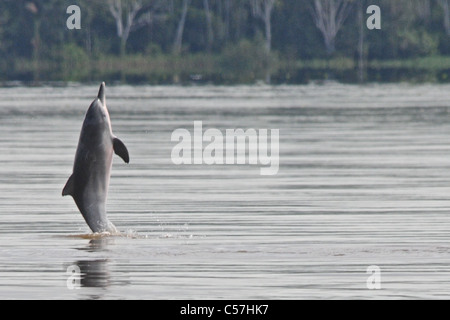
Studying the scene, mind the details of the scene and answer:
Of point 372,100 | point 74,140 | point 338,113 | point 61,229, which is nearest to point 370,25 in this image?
point 372,100

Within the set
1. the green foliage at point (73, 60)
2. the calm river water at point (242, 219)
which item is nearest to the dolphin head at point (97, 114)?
the calm river water at point (242, 219)

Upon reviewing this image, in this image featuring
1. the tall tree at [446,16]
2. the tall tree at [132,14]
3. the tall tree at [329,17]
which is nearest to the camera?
the tall tree at [132,14]

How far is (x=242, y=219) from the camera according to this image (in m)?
17.9

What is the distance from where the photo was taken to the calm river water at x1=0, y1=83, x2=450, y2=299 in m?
13.3

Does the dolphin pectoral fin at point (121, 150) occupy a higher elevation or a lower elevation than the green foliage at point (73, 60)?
lower

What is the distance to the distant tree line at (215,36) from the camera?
308 ft

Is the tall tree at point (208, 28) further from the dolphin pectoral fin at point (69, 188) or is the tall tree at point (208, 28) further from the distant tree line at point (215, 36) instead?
the dolphin pectoral fin at point (69, 188)

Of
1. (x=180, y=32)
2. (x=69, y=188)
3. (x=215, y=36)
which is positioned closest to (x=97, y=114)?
(x=69, y=188)

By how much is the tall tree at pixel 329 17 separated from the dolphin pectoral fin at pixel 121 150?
8202 cm

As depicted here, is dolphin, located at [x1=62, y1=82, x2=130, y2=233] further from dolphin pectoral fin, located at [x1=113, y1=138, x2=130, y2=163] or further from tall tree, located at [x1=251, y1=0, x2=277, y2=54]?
tall tree, located at [x1=251, y1=0, x2=277, y2=54]

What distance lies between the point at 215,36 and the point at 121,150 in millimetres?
85283

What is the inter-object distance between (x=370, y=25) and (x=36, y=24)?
21.0 metres

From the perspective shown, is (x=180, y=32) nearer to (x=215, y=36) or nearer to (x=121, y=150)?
(x=215, y=36)
